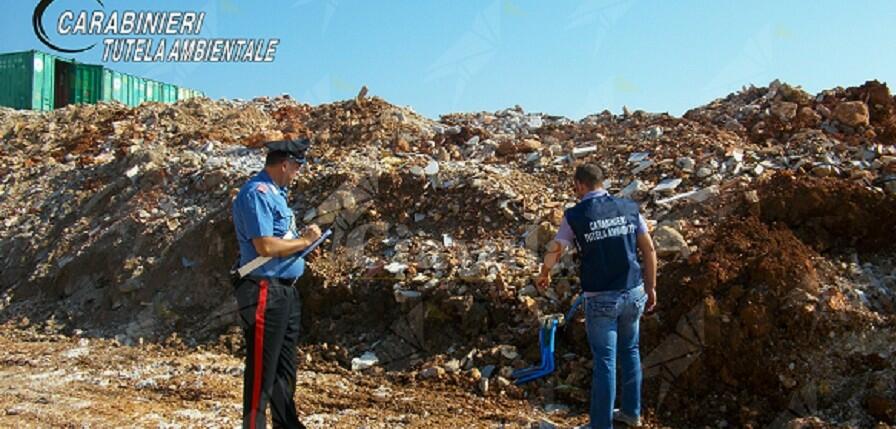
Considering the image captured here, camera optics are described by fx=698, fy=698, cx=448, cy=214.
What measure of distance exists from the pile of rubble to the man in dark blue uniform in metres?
1.85

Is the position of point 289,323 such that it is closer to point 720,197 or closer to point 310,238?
point 310,238

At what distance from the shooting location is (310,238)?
3.43 metres

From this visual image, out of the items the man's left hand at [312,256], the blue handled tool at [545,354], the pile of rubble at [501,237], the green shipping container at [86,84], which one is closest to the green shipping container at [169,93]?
the green shipping container at [86,84]

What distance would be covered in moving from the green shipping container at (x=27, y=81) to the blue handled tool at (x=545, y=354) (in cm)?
1421

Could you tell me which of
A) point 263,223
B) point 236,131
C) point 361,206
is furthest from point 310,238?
point 236,131

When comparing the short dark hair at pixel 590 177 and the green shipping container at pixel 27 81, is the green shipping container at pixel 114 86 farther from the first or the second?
the short dark hair at pixel 590 177

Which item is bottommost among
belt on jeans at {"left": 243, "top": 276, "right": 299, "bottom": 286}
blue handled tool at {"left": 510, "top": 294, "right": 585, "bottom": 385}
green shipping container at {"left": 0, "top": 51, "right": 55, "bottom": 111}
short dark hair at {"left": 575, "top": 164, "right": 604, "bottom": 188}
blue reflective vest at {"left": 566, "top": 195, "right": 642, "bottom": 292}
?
blue handled tool at {"left": 510, "top": 294, "right": 585, "bottom": 385}

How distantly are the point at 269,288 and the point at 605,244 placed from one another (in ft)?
5.79

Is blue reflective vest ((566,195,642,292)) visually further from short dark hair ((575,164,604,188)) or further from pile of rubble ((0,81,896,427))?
pile of rubble ((0,81,896,427))

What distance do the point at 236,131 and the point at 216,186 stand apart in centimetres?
308

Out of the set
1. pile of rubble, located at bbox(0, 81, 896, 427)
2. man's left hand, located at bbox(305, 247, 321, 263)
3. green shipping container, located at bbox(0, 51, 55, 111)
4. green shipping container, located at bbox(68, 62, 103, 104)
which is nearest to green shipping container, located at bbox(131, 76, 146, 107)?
green shipping container, located at bbox(68, 62, 103, 104)

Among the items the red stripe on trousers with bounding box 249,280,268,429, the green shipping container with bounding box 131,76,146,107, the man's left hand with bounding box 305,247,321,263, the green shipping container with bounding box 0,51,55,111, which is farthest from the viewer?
the green shipping container with bounding box 131,76,146,107

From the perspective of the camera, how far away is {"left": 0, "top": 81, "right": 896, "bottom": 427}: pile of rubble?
185 inches

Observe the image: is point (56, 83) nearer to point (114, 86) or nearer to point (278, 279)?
point (114, 86)
